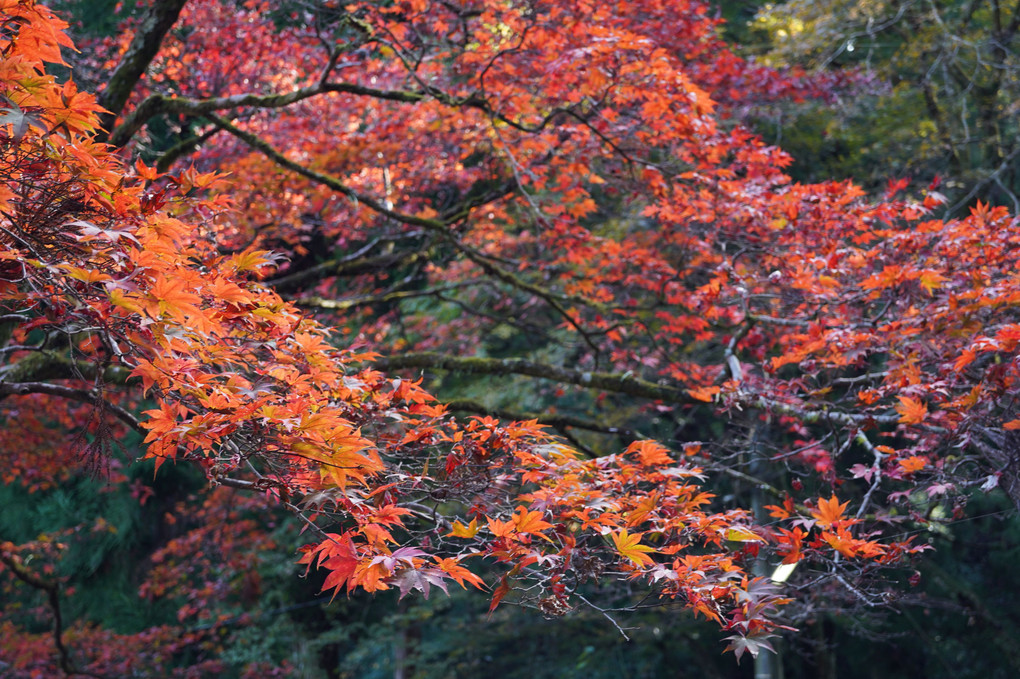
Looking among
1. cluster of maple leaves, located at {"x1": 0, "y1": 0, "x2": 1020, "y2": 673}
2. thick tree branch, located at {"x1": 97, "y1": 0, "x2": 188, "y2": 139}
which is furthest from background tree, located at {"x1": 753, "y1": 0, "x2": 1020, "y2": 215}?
thick tree branch, located at {"x1": 97, "y1": 0, "x2": 188, "y2": 139}

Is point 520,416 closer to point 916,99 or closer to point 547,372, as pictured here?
point 547,372

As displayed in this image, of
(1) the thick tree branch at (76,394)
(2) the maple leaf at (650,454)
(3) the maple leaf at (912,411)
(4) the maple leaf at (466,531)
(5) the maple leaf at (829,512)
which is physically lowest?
(1) the thick tree branch at (76,394)

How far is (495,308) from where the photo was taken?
8.28 metres

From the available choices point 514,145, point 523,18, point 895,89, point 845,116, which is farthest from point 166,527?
point 895,89

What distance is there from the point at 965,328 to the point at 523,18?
3.66 m

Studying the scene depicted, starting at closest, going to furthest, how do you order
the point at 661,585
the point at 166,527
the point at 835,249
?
1. the point at 661,585
2. the point at 835,249
3. the point at 166,527

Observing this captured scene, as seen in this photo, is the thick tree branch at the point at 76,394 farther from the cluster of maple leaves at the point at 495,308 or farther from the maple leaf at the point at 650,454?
the maple leaf at the point at 650,454

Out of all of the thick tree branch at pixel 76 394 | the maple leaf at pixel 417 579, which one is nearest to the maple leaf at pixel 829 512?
the maple leaf at pixel 417 579

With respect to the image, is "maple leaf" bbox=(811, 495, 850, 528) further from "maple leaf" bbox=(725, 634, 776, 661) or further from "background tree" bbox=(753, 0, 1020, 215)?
"background tree" bbox=(753, 0, 1020, 215)

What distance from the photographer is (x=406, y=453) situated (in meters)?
2.54

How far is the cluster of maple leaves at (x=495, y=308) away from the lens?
1.86 meters

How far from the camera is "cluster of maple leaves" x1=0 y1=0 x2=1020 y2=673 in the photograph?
186cm

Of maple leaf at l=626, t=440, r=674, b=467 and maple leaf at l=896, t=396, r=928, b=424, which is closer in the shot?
maple leaf at l=626, t=440, r=674, b=467

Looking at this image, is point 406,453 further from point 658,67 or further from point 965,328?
point 658,67
